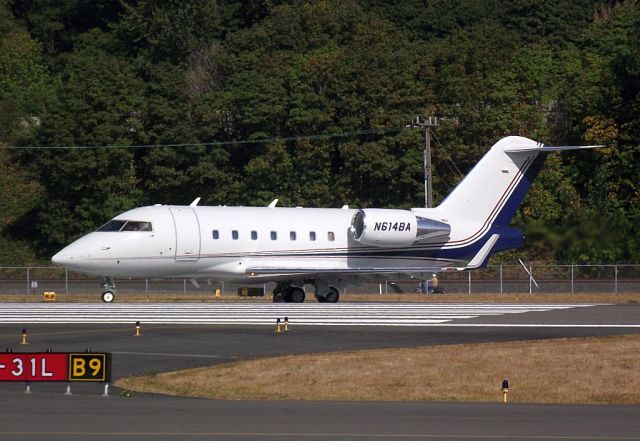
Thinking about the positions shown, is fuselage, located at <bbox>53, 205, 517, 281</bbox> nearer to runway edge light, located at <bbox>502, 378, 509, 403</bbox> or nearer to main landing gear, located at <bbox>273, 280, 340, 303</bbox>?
main landing gear, located at <bbox>273, 280, 340, 303</bbox>

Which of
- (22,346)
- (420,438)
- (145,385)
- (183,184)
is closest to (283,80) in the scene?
(183,184)

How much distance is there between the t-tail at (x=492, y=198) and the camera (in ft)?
142

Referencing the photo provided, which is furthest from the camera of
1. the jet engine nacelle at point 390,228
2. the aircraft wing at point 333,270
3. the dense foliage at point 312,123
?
the dense foliage at point 312,123

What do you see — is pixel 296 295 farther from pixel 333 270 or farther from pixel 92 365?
pixel 92 365

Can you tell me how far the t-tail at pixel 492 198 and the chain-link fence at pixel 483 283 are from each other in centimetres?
739

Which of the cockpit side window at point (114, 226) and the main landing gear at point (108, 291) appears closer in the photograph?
the cockpit side window at point (114, 226)

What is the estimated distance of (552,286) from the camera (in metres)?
52.8

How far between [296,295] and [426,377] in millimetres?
20980

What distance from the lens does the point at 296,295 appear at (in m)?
42.2

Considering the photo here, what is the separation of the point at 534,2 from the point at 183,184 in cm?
3787

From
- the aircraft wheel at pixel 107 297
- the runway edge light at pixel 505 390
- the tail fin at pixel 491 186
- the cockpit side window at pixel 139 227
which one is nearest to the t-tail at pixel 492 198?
the tail fin at pixel 491 186

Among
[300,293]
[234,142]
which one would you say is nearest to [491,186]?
[300,293]

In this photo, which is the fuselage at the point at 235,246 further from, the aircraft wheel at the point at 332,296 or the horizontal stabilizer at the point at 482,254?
the aircraft wheel at the point at 332,296

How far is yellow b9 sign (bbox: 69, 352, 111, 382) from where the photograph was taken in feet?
Result: 62.4
